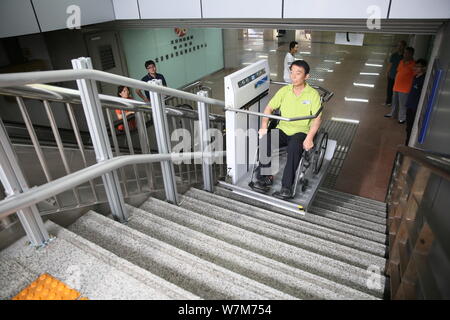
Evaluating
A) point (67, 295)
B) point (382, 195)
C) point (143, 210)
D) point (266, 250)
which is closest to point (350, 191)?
point (382, 195)

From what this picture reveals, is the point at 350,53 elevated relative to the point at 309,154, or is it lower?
lower

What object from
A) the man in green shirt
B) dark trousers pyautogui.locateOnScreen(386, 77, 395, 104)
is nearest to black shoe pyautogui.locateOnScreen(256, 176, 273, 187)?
the man in green shirt

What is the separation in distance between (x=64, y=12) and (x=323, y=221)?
4.58 metres

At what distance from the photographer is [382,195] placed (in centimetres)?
461

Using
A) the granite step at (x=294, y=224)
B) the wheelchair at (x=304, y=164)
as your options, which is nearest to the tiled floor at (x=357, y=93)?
the wheelchair at (x=304, y=164)

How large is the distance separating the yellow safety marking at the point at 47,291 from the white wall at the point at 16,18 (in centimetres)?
385

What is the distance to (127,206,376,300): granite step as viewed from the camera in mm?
1740

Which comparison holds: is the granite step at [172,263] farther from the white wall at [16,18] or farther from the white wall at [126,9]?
the white wall at [126,9]

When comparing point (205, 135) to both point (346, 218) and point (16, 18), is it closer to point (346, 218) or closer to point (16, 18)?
point (346, 218)

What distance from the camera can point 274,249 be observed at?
2225 millimetres

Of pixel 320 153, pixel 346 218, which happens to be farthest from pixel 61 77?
pixel 320 153

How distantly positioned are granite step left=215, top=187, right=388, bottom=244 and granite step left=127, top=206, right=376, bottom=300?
115cm

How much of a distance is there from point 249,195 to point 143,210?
1257mm
